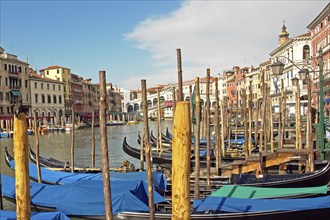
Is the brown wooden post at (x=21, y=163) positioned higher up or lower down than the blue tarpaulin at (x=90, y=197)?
higher up

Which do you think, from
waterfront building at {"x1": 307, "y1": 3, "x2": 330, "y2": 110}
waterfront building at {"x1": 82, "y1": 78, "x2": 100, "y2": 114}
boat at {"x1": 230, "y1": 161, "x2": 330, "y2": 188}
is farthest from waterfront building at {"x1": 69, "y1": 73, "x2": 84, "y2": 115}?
boat at {"x1": 230, "y1": 161, "x2": 330, "y2": 188}

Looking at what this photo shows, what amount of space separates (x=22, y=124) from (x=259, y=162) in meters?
5.76

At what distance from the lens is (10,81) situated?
29.0m

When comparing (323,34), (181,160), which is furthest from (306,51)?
(181,160)

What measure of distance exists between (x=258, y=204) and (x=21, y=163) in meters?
3.02

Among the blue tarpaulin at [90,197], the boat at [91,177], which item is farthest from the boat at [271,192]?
the boat at [91,177]

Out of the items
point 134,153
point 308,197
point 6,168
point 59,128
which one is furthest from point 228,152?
point 59,128

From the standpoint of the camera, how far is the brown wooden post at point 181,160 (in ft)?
6.07

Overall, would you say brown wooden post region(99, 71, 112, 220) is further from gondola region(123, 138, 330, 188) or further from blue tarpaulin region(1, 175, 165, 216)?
gondola region(123, 138, 330, 188)

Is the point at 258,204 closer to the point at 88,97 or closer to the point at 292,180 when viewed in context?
the point at 292,180

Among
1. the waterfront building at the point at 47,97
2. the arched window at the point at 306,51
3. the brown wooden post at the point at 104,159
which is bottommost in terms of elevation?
the brown wooden post at the point at 104,159

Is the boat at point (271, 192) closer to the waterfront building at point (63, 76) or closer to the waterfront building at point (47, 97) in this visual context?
the waterfront building at point (47, 97)

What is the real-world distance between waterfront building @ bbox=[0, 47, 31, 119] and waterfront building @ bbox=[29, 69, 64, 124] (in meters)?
1.22

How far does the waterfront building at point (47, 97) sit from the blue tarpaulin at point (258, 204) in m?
29.1
